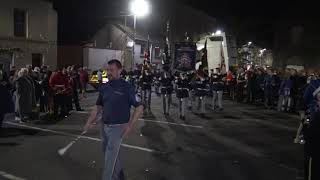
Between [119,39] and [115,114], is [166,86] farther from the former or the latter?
[119,39]

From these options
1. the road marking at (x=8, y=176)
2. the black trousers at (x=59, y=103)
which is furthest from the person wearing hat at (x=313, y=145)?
the black trousers at (x=59, y=103)

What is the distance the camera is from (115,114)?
23.6 feet

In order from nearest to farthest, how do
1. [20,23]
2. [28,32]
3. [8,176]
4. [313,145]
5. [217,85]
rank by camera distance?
1. [313,145]
2. [8,176]
3. [217,85]
4. [20,23]
5. [28,32]

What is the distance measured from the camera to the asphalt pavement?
30.6 feet

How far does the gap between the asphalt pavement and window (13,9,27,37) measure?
1834 cm

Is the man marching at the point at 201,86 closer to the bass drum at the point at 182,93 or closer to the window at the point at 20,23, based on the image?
the bass drum at the point at 182,93

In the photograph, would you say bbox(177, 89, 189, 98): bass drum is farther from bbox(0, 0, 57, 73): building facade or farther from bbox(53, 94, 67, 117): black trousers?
bbox(0, 0, 57, 73): building facade

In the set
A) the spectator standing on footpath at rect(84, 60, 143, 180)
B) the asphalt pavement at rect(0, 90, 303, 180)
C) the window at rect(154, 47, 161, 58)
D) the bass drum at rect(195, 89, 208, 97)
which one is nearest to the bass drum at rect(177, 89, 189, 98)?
the asphalt pavement at rect(0, 90, 303, 180)

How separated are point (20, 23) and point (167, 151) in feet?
85.5

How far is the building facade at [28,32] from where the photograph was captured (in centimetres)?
3359

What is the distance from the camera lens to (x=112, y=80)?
7.29 metres

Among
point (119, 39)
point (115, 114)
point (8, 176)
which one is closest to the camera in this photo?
point (115, 114)

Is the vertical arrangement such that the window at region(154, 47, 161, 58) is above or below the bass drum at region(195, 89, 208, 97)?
above

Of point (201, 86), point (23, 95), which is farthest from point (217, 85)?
point (23, 95)
